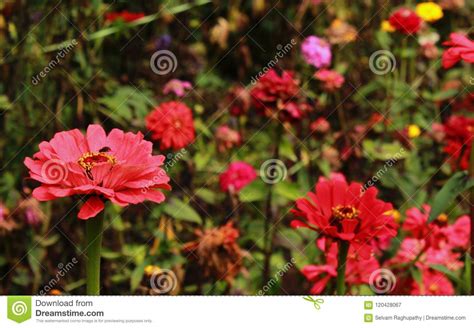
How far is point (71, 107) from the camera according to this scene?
2.12m

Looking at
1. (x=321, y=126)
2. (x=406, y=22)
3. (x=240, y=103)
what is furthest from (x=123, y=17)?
(x=406, y=22)

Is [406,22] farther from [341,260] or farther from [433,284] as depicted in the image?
[341,260]

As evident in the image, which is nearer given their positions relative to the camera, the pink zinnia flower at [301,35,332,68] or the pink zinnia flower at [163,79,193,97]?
the pink zinnia flower at [163,79,193,97]

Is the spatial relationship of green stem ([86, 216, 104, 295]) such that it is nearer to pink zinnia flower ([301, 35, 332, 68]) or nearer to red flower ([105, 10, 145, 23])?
red flower ([105, 10, 145, 23])

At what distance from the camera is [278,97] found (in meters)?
1.94

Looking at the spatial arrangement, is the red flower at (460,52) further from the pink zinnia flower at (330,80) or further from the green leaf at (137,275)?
the green leaf at (137,275)

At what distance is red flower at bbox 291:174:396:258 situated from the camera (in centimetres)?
137

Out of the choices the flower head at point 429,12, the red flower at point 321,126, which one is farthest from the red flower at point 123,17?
the flower head at point 429,12

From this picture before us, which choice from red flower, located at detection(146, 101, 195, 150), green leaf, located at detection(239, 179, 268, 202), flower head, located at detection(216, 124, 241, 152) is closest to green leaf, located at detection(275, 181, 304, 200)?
green leaf, located at detection(239, 179, 268, 202)

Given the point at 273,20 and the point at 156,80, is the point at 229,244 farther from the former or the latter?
the point at 273,20

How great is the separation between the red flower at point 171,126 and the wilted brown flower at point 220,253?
199 millimetres
